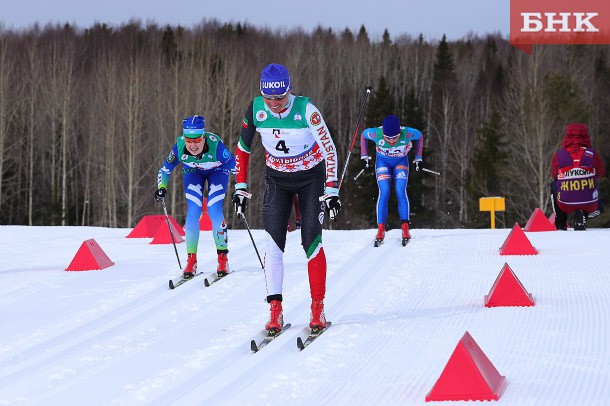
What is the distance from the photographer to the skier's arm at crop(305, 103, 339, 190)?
5.92 metres

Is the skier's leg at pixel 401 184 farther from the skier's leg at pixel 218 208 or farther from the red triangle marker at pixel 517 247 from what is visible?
the skier's leg at pixel 218 208

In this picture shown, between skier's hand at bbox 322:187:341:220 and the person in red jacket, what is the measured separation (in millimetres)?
7318

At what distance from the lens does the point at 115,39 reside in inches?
2844

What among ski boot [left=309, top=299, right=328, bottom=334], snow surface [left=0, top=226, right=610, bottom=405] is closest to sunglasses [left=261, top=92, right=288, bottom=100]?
ski boot [left=309, top=299, right=328, bottom=334]

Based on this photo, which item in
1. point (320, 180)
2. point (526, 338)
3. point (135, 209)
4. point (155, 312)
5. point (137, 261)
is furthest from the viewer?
point (135, 209)

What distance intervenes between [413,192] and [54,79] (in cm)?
2004

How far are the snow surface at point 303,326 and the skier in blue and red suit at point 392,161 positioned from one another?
0.61 metres

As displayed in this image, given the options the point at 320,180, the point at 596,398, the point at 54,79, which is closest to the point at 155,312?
the point at 320,180

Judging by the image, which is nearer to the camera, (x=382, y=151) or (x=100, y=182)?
Result: (x=382, y=151)

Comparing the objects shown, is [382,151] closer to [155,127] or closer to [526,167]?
[526,167]

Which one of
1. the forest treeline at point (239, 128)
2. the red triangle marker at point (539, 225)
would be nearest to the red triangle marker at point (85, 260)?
the red triangle marker at point (539, 225)

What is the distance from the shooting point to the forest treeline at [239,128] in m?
39.7

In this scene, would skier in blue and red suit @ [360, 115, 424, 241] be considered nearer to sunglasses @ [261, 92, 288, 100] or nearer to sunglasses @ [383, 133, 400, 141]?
sunglasses @ [383, 133, 400, 141]

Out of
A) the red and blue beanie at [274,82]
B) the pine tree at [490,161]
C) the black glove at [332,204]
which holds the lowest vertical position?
the pine tree at [490,161]
